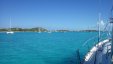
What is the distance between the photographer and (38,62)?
33.9m

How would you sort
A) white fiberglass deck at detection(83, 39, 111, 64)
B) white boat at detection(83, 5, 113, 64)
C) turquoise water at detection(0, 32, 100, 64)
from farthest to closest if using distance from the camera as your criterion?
turquoise water at detection(0, 32, 100, 64) < white fiberglass deck at detection(83, 39, 111, 64) < white boat at detection(83, 5, 113, 64)

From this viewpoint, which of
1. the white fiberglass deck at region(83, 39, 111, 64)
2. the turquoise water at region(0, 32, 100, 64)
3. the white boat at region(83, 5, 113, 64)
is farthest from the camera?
the turquoise water at region(0, 32, 100, 64)

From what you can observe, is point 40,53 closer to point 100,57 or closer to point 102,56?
point 100,57

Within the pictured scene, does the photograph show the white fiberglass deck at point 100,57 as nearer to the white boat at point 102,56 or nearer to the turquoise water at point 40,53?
the white boat at point 102,56

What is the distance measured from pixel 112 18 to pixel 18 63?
70.1 feet

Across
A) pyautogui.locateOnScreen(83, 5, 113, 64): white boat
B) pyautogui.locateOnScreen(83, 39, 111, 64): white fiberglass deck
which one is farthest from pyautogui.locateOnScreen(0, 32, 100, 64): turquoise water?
pyautogui.locateOnScreen(83, 5, 113, 64): white boat

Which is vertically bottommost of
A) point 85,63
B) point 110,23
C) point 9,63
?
point 9,63

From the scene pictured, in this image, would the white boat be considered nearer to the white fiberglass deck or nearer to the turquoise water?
the white fiberglass deck

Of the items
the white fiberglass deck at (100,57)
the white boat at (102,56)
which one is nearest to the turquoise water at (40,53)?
the white fiberglass deck at (100,57)

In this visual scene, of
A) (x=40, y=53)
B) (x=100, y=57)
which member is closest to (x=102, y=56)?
(x=100, y=57)

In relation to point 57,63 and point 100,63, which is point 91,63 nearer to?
point 100,63

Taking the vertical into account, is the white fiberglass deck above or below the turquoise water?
above

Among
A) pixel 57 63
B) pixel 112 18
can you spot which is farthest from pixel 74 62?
pixel 112 18

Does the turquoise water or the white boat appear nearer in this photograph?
the white boat
